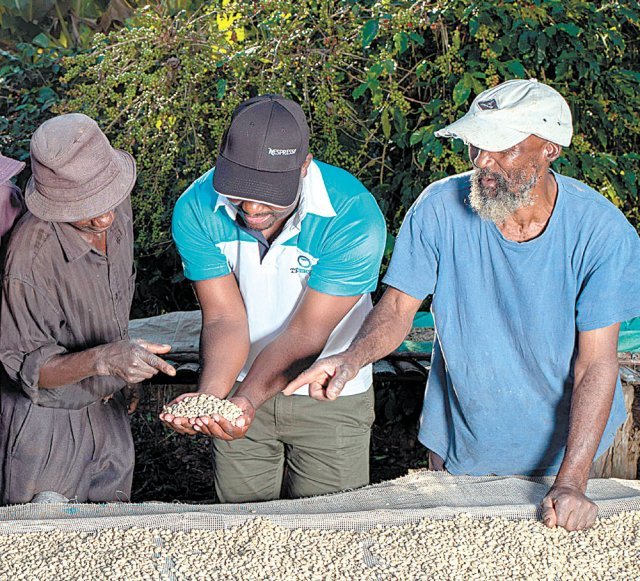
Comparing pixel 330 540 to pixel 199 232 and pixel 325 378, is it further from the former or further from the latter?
pixel 199 232

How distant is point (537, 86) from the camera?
2334 millimetres

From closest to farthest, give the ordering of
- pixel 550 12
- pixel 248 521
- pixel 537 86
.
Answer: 1. pixel 248 521
2. pixel 537 86
3. pixel 550 12

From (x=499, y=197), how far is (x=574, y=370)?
49 centimetres

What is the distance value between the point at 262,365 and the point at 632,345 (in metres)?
2.02

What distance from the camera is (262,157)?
2.41 metres

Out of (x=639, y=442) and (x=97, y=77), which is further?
(x=97, y=77)

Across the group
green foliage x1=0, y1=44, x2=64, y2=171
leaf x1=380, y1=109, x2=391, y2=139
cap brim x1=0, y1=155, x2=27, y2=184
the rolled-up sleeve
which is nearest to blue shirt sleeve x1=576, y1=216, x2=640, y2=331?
the rolled-up sleeve

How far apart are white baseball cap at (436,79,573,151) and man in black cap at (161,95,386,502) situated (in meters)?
0.44

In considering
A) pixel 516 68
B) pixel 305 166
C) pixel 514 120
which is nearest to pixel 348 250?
pixel 305 166

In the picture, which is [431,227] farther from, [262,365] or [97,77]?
[97,77]

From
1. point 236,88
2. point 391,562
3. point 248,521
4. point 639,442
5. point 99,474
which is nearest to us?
point 391,562

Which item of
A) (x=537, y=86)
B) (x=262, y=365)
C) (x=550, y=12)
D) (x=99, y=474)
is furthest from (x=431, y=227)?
(x=550, y=12)

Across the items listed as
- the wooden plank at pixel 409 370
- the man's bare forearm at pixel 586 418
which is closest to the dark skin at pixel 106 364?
the man's bare forearm at pixel 586 418

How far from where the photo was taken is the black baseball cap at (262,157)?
7.86ft
